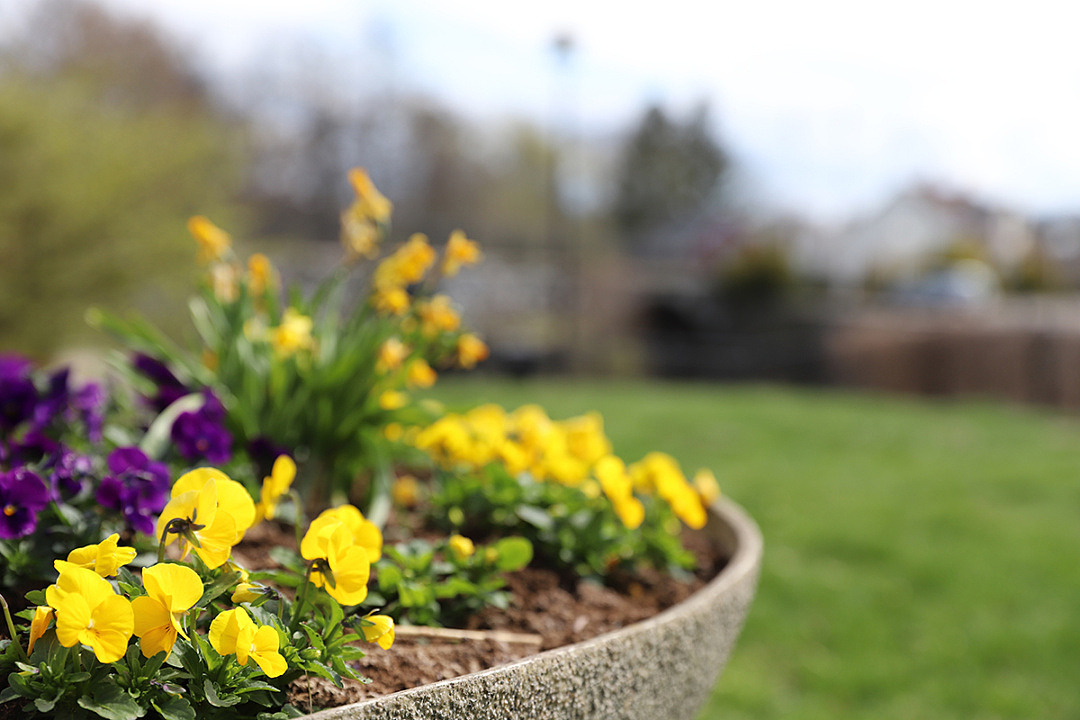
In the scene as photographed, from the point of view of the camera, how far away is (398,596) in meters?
1.14

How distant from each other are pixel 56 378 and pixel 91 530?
0.57m

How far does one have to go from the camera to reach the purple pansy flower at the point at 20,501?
947mm

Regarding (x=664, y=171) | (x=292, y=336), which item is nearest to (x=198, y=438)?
(x=292, y=336)

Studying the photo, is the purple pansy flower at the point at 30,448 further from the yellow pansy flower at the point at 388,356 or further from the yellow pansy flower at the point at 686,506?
the yellow pansy flower at the point at 686,506

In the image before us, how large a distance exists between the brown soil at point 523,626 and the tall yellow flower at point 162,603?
0.16 metres

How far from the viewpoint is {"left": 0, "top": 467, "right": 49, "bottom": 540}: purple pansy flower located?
947 millimetres

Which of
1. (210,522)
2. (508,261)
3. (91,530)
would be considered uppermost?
(210,522)

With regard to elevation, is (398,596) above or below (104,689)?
below

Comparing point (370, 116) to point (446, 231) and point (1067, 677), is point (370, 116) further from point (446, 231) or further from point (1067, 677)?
point (1067, 677)

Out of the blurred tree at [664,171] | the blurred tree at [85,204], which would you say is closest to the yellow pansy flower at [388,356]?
the blurred tree at [85,204]

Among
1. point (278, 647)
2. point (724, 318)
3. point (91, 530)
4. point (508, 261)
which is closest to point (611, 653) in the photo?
point (278, 647)

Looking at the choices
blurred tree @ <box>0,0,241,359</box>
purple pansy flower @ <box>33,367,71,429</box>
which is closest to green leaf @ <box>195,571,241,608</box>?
purple pansy flower @ <box>33,367,71,429</box>

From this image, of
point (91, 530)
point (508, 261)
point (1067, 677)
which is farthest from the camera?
point (508, 261)

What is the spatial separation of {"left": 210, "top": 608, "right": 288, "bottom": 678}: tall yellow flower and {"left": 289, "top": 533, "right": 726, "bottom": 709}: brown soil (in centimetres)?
8
